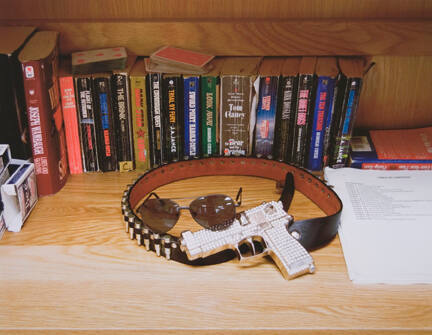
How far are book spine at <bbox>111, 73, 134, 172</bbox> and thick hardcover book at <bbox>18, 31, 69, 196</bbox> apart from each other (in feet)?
0.38

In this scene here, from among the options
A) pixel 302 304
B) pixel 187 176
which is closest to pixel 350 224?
pixel 302 304

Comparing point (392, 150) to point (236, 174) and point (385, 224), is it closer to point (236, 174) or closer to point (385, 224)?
point (385, 224)

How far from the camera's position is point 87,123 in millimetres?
1044

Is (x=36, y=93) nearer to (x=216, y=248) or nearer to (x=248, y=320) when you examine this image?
(x=216, y=248)

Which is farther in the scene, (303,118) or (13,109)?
(303,118)

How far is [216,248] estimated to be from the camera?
822mm

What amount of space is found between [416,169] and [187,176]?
0.51m

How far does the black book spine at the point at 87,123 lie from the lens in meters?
1.01

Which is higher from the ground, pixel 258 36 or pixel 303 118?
pixel 258 36

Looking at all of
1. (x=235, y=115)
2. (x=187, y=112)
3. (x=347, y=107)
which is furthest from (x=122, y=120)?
(x=347, y=107)

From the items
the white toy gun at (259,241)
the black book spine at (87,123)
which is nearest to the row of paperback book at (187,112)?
the black book spine at (87,123)

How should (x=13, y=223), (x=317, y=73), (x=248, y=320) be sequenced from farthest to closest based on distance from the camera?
(x=317, y=73), (x=13, y=223), (x=248, y=320)

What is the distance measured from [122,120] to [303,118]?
39 cm

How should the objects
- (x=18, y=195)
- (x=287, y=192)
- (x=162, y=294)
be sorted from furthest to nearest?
(x=287, y=192) → (x=18, y=195) → (x=162, y=294)
